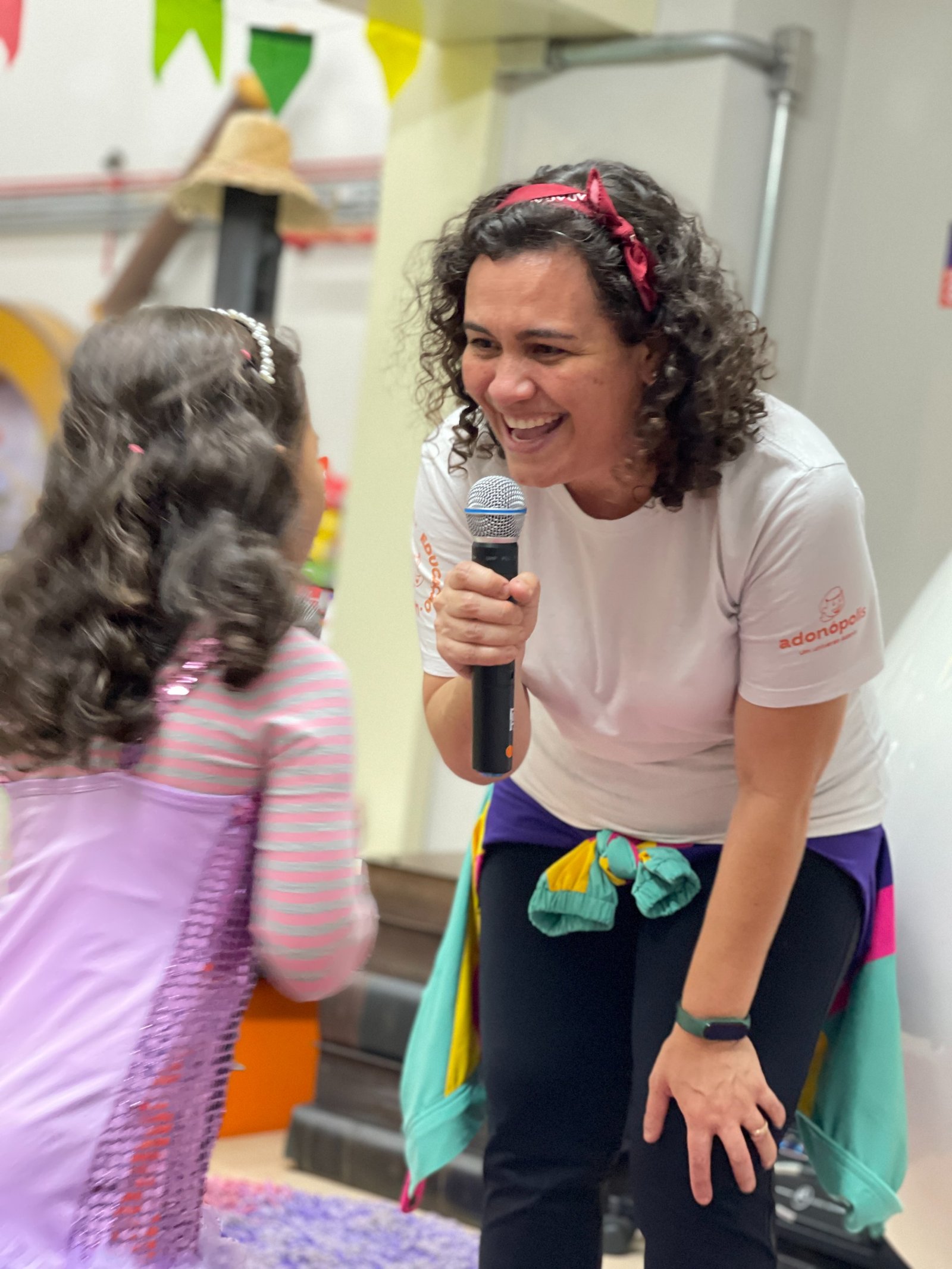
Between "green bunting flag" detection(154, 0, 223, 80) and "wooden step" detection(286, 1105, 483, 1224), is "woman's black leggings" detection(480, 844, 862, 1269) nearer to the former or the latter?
"wooden step" detection(286, 1105, 483, 1224)

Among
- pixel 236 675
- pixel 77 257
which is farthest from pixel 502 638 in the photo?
pixel 77 257

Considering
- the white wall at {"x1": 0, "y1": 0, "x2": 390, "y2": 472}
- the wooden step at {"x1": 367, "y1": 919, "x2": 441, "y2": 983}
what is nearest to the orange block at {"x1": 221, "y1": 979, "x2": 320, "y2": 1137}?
the wooden step at {"x1": 367, "y1": 919, "x2": 441, "y2": 983}

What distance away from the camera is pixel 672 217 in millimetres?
1256

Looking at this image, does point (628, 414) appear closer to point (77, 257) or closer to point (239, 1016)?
point (239, 1016)

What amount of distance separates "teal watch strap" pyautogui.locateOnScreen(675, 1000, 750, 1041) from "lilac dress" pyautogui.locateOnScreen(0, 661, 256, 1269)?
0.42 meters

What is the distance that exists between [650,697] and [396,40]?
81.4 inches

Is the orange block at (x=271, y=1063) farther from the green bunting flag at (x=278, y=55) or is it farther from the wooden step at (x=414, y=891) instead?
the green bunting flag at (x=278, y=55)

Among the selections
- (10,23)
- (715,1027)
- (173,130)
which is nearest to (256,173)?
(10,23)

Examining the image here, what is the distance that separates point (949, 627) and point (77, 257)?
443 centimetres

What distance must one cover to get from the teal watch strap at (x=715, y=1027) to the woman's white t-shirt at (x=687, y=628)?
0.18 metres

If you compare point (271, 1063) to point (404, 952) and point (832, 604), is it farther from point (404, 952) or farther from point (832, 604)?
point (832, 604)

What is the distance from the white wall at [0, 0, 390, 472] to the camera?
4.51 meters

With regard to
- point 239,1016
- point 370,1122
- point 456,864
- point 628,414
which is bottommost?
point 370,1122

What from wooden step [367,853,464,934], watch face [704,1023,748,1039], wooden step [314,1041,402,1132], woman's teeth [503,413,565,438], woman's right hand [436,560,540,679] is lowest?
wooden step [314,1041,402,1132]
